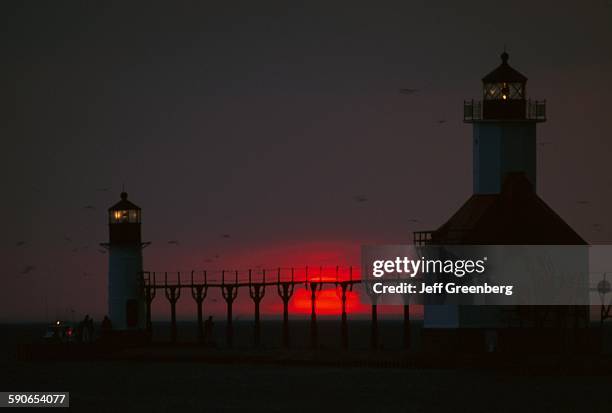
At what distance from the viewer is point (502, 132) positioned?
76312mm

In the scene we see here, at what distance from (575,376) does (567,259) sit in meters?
7.38

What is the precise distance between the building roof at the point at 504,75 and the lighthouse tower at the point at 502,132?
6 centimetres

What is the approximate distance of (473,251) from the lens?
73188 millimetres

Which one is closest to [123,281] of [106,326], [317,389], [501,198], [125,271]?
[125,271]

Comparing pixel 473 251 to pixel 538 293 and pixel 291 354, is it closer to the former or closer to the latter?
pixel 538 293

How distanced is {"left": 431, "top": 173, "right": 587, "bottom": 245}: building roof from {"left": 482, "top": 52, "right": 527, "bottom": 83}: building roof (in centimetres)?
554

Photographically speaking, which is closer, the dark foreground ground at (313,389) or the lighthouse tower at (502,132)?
the dark foreground ground at (313,389)

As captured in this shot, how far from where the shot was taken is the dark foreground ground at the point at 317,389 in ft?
216

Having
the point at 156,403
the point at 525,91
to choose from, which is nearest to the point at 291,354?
the point at 156,403

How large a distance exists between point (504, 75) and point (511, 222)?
356 inches

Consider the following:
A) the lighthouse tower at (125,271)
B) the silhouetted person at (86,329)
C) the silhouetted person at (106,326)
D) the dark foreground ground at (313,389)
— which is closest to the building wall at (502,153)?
the dark foreground ground at (313,389)

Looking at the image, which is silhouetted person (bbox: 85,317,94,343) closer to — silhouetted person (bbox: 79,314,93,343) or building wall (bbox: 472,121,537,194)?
silhouetted person (bbox: 79,314,93,343)

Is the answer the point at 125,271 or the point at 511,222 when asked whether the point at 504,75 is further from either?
the point at 125,271

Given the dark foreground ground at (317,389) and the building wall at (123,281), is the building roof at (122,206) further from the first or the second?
the dark foreground ground at (317,389)
